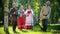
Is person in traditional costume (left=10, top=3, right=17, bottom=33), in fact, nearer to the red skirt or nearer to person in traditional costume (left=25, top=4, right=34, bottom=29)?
the red skirt

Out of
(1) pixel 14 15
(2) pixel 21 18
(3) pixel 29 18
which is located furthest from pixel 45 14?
(1) pixel 14 15

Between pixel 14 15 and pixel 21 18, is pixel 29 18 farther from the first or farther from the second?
pixel 14 15

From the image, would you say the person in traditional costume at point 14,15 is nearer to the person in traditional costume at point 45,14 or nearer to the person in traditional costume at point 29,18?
the person in traditional costume at point 29,18

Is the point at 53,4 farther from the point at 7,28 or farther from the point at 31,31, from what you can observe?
the point at 7,28

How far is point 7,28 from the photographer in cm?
253

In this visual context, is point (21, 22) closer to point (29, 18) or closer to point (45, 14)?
point (29, 18)

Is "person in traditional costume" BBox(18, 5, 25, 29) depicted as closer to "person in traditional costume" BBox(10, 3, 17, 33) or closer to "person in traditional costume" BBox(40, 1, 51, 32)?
"person in traditional costume" BBox(10, 3, 17, 33)

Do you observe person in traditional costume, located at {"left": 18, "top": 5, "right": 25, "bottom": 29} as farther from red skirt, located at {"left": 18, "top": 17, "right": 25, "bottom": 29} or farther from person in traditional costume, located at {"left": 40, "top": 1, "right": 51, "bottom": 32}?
person in traditional costume, located at {"left": 40, "top": 1, "right": 51, "bottom": 32}

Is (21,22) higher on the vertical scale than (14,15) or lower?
lower

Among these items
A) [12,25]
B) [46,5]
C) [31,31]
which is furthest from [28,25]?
[46,5]

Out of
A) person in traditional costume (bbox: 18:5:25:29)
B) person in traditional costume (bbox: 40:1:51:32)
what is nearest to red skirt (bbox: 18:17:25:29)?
person in traditional costume (bbox: 18:5:25:29)

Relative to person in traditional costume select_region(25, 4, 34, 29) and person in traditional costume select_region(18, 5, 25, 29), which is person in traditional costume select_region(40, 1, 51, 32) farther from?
person in traditional costume select_region(18, 5, 25, 29)

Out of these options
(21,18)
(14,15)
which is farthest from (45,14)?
(14,15)

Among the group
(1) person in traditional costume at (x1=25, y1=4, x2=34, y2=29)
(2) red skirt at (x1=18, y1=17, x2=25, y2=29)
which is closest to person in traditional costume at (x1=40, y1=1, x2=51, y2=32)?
(1) person in traditional costume at (x1=25, y1=4, x2=34, y2=29)
